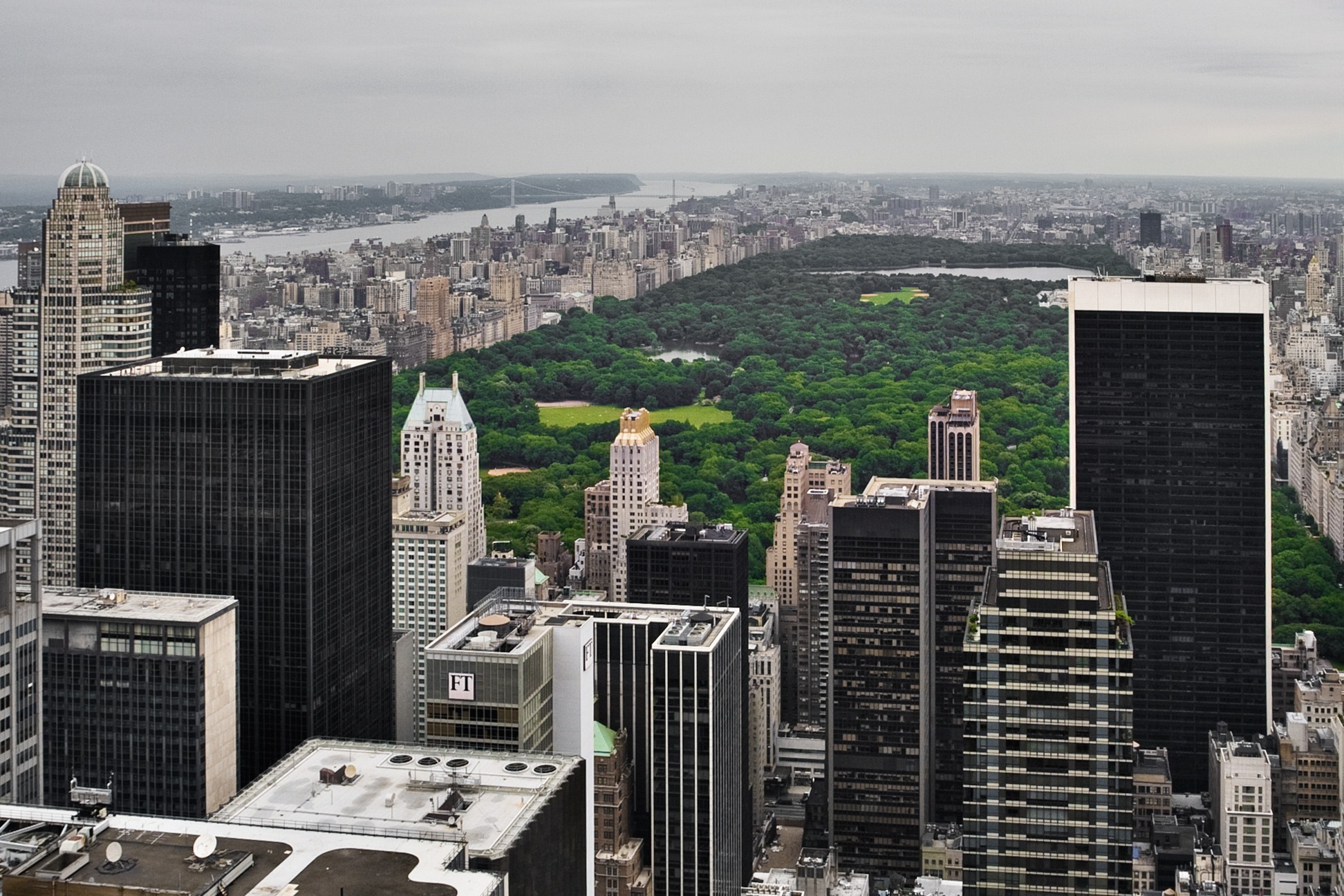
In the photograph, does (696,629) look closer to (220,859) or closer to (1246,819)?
(1246,819)

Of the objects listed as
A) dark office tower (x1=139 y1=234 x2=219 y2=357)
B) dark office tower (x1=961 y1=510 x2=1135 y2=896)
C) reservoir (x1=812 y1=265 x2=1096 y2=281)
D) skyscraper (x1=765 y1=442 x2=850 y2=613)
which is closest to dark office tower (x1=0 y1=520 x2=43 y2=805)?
dark office tower (x1=961 y1=510 x2=1135 y2=896)

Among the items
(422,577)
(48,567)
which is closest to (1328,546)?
(422,577)

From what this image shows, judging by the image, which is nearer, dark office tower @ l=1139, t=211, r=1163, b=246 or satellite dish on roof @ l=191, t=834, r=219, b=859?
satellite dish on roof @ l=191, t=834, r=219, b=859

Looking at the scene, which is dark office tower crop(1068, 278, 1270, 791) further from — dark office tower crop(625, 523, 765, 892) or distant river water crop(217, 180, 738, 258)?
distant river water crop(217, 180, 738, 258)

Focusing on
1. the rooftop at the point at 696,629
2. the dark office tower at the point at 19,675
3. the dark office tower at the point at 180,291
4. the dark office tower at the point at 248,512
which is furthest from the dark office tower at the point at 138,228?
the dark office tower at the point at 19,675

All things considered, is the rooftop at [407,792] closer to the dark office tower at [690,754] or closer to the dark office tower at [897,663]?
the dark office tower at [690,754]

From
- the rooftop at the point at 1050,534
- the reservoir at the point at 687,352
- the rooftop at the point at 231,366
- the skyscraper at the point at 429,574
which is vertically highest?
the rooftop at the point at 231,366
